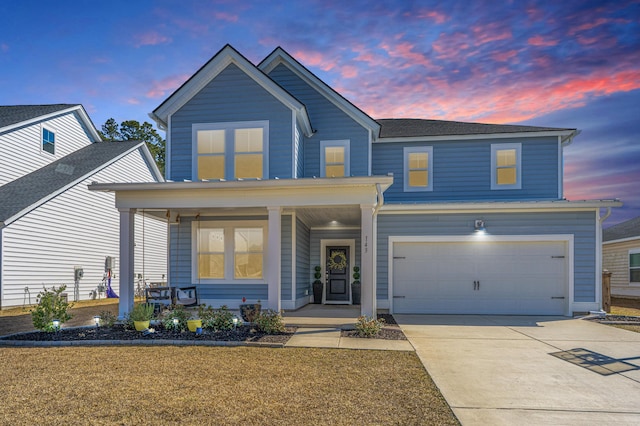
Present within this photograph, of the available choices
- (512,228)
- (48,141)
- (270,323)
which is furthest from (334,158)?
(48,141)

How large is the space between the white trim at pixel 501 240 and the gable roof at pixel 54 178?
11765mm

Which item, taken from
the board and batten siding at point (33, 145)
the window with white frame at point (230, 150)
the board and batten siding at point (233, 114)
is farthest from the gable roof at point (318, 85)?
the board and batten siding at point (33, 145)

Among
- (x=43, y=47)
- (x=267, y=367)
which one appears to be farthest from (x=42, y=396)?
(x=43, y=47)

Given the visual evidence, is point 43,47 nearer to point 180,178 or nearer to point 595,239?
point 180,178

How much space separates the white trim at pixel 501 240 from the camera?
11.4m

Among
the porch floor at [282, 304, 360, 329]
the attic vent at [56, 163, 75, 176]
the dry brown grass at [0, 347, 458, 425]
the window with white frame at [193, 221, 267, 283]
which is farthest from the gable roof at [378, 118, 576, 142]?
the attic vent at [56, 163, 75, 176]

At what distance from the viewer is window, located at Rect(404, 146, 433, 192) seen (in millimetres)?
14250

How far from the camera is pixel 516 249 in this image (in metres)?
11.8

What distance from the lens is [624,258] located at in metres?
19.7

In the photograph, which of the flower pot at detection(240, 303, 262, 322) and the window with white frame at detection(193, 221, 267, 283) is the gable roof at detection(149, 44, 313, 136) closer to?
the window with white frame at detection(193, 221, 267, 283)

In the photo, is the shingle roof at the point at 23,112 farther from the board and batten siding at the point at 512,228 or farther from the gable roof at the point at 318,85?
the board and batten siding at the point at 512,228

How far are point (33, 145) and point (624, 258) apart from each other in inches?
1032

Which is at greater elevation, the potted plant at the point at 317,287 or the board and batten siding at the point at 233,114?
the board and batten siding at the point at 233,114

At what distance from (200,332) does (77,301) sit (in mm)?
10878
